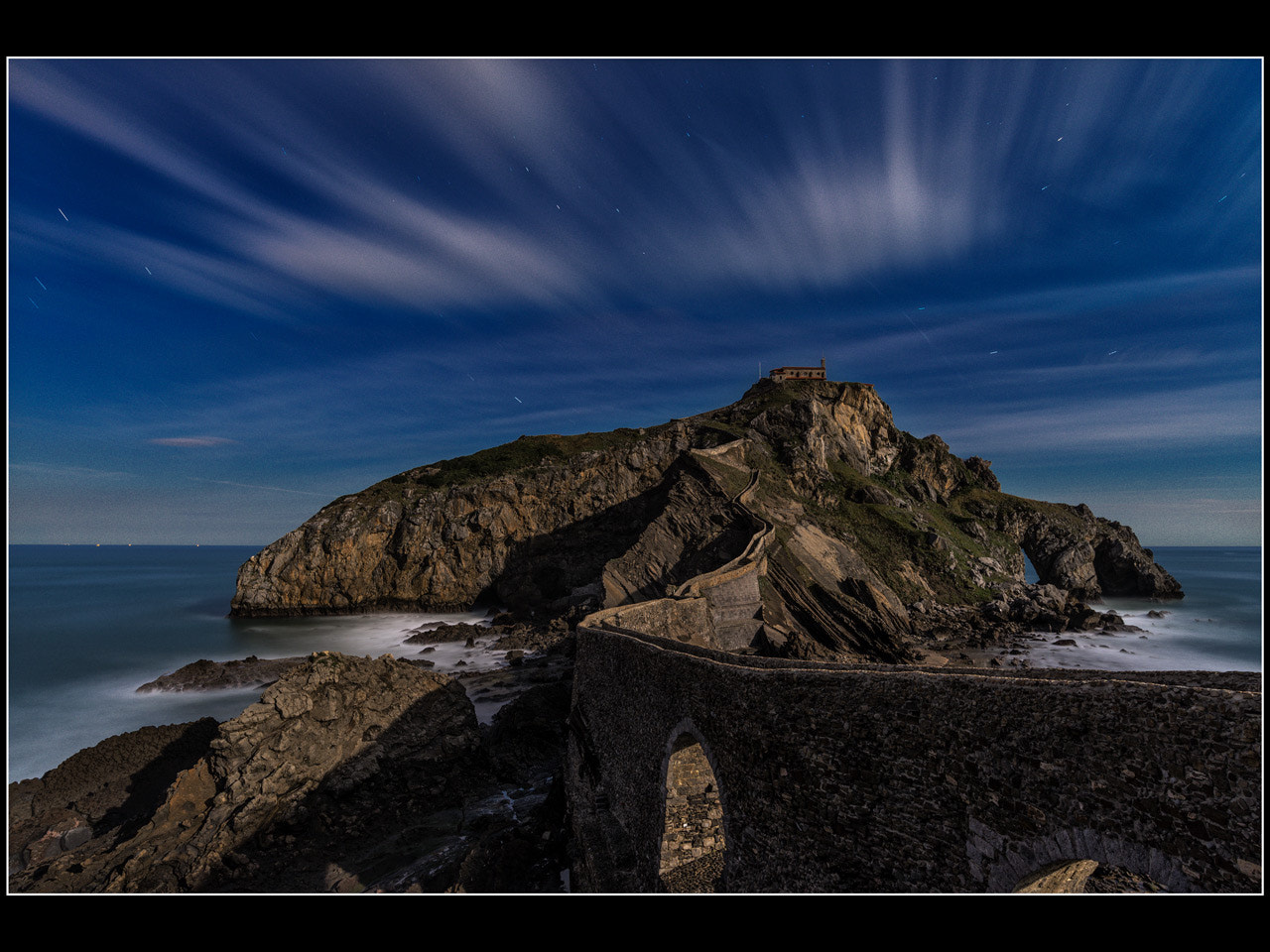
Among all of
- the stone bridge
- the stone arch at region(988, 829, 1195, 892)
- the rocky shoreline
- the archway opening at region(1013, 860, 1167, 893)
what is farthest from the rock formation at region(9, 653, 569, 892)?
the archway opening at region(1013, 860, 1167, 893)

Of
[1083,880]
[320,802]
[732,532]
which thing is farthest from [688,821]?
[732,532]

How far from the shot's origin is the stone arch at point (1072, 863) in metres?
4.45

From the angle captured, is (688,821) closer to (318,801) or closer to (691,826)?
(691,826)

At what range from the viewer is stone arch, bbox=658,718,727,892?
32.2ft

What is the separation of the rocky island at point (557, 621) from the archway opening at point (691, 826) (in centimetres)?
10

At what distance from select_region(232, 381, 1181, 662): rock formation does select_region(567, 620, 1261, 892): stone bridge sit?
25.8m

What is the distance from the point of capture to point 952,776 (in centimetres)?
579

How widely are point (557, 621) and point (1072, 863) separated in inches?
1502

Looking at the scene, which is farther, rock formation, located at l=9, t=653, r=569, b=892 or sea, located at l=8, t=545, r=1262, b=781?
sea, located at l=8, t=545, r=1262, b=781

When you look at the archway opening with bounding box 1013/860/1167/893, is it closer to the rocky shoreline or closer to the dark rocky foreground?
the rocky shoreline

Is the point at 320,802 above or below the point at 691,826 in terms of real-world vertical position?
below

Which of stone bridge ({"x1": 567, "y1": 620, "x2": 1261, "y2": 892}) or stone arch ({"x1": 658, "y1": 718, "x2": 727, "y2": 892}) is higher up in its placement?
stone bridge ({"x1": 567, "y1": 620, "x2": 1261, "y2": 892})

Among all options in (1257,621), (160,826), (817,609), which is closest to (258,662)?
(160,826)

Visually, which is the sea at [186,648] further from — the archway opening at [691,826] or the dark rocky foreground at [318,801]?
the archway opening at [691,826]
